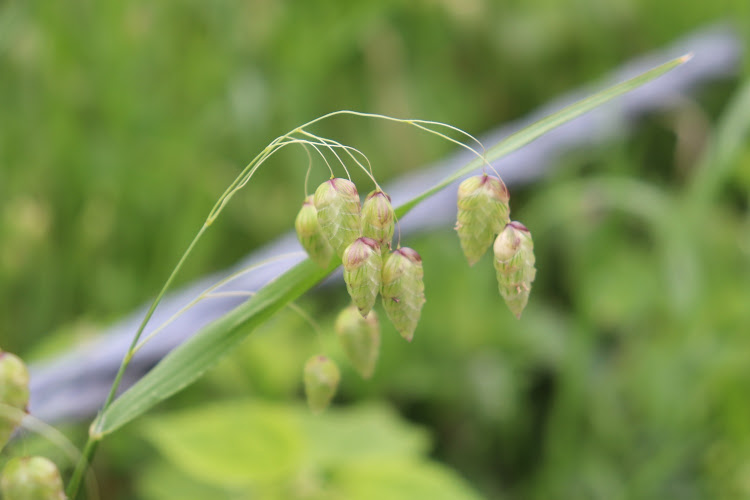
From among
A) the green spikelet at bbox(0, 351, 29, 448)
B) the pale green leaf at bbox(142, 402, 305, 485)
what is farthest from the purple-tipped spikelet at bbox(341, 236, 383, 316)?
the pale green leaf at bbox(142, 402, 305, 485)

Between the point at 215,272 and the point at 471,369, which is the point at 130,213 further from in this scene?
the point at 471,369

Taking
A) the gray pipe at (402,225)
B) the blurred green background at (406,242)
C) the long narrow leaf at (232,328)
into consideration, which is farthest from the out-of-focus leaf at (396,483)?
the long narrow leaf at (232,328)

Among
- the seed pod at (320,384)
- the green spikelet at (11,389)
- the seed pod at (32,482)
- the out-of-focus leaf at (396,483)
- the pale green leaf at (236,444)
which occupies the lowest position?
the seed pod at (32,482)

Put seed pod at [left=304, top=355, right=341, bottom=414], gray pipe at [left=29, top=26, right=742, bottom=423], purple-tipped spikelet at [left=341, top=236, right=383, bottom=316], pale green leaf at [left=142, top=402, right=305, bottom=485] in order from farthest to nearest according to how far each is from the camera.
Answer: gray pipe at [left=29, top=26, right=742, bottom=423] < pale green leaf at [left=142, top=402, right=305, bottom=485] < seed pod at [left=304, top=355, right=341, bottom=414] < purple-tipped spikelet at [left=341, top=236, right=383, bottom=316]

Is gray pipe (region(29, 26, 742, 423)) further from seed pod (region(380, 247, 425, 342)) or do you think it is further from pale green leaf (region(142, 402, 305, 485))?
seed pod (region(380, 247, 425, 342))

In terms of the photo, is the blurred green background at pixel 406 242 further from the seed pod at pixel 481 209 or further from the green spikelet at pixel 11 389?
the seed pod at pixel 481 209

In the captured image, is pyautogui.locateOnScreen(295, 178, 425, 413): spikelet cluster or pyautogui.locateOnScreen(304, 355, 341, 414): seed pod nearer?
pyautogui.locateOnScreen(295, 178, 425, 413): spikelet cluster
